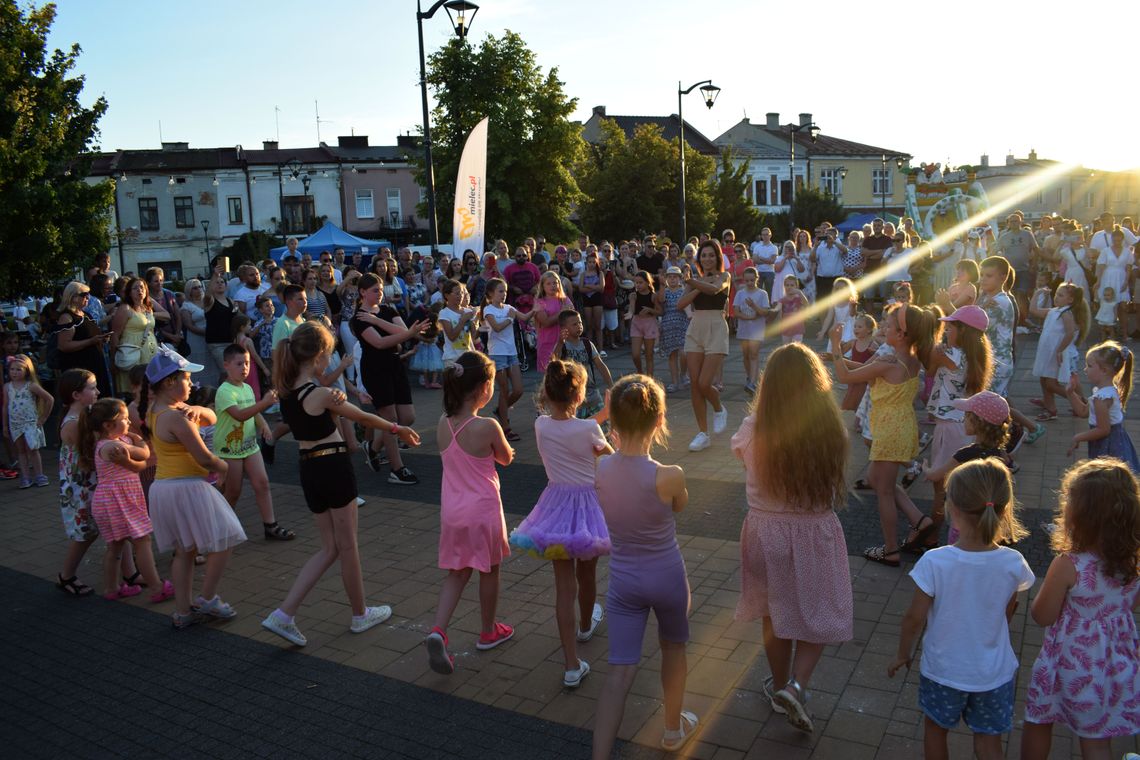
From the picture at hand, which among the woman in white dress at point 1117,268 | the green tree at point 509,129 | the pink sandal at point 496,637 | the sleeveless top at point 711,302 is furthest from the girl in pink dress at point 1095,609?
the green tree at point 509,129

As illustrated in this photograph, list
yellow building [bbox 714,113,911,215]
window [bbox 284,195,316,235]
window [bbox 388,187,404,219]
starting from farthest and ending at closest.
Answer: yellow building [bbox 714,113,911,215]
window [bbox 388,187,404,219]
window [bbox 284,195,316,235]

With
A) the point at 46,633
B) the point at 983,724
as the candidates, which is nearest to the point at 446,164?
the point at 46,633

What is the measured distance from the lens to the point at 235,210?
56.0 meters

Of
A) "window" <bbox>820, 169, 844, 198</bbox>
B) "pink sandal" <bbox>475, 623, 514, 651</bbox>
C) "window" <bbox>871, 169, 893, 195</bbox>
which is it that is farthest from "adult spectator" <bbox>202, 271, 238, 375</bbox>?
"window" <bbox>871, 169, 893, 195</bbox>

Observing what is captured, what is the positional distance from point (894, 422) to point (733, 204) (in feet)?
154

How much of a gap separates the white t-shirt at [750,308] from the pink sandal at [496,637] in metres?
6.85

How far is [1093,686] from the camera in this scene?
3281mm

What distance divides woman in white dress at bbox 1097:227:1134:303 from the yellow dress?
11700mm

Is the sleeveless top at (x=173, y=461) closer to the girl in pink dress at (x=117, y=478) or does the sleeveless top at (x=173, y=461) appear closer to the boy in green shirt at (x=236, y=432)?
the girl in pink dress at (x=117, y=478)

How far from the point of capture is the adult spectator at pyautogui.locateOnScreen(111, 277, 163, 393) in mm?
10383

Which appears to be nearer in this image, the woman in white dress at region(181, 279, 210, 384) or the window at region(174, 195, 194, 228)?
the woman in white dress at region(181, 279, 210, 384)

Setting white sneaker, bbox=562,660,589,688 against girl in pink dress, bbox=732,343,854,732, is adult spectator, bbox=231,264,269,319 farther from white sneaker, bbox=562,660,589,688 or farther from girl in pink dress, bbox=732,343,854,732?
girl in pink dress, bbox=732,343,854,732

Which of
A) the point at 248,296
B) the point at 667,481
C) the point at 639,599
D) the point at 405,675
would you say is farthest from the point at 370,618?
the point at 248,296

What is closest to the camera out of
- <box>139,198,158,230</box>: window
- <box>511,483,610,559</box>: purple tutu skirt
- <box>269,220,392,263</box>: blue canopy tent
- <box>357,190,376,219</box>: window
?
<box>511,483,610,559</box>: purple tutu skirt
